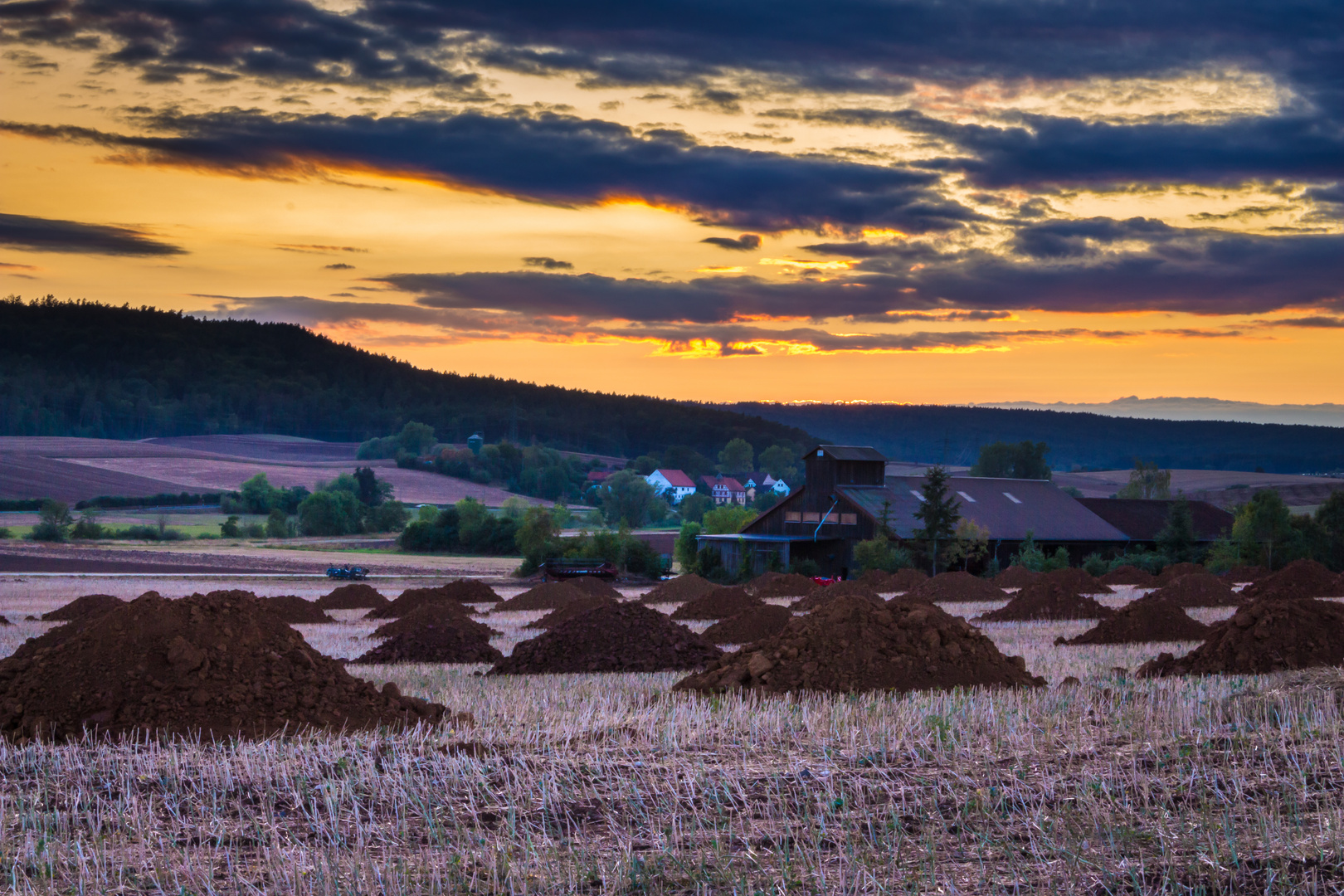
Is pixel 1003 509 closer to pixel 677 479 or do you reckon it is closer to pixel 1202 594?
pixel 1202 594

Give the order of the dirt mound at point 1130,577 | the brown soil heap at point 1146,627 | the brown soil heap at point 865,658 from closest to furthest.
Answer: the brown soil heap at point 865,658 < the brown soil heap at point 1146,627 < the dirt mound at point 1130,577

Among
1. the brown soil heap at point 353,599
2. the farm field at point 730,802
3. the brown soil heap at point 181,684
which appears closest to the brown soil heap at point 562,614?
the brown soil heap at point 353,599

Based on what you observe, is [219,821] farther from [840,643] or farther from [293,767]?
[840,643]

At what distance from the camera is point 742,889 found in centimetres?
668

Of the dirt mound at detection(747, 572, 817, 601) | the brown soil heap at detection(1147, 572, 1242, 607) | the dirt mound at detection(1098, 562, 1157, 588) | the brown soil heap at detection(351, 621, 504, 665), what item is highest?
the brown soil heap at detection(1147, 572, 1242, 607)

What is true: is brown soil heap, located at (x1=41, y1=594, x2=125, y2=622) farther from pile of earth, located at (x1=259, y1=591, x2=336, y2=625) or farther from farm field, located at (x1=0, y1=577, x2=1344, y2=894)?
farm field, located at (x1=0, y1=577, x2=1344, y2=894)

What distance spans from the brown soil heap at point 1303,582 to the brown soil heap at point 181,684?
28.7 m

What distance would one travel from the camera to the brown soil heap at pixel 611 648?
66.0 ft

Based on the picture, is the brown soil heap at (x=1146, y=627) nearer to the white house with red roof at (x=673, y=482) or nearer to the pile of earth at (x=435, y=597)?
the pile of earth at (x=435, y=597)

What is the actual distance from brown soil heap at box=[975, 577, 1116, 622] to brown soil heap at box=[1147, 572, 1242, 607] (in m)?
3.26

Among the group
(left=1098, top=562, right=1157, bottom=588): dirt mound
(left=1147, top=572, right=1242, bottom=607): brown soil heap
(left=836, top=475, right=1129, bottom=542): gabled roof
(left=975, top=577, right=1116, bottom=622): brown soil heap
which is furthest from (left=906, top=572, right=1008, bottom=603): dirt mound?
(left=836, top=475, right=1129, bottom=542): gabled roof

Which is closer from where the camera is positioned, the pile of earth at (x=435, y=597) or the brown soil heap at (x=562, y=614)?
the brown soil heap at (x=562, y=614)

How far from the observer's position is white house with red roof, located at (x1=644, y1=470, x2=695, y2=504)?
17488cm

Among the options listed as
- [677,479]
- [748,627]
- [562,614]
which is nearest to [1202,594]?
[748,627]
